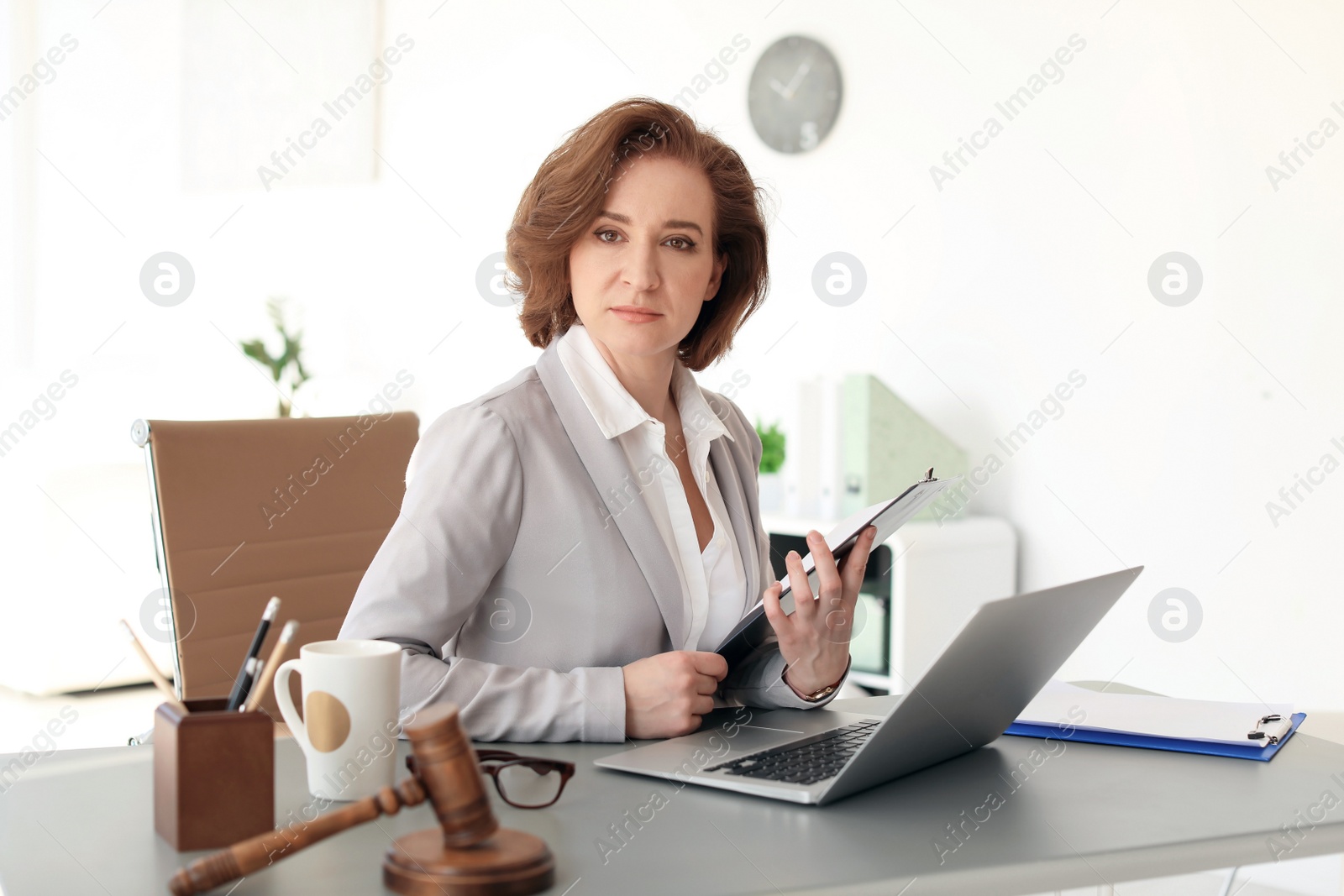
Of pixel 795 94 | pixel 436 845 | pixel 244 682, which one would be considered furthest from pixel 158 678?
pixel 795 94

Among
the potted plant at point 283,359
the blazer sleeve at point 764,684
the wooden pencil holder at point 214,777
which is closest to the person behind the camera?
the wooden pencil holder at point 214,777

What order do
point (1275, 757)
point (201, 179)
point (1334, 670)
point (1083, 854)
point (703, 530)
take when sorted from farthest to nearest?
point (201, 179)
point (1334, 670)
point (703, 530)
point (1275, 757)
point (1083, 854)

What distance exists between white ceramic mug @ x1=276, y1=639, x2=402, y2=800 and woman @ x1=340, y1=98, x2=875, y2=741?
25 centimetres

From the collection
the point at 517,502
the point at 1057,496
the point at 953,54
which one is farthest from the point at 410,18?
the point at 517,502

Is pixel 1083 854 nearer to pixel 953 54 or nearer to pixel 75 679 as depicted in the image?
pixel 953 54

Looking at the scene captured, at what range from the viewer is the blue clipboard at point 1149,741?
3.70 ft

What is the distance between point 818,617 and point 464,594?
0.39 metres

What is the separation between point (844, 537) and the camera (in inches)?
46.4

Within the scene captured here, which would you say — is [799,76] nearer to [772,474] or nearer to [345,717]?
[772,474]

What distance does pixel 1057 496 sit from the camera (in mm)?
2887

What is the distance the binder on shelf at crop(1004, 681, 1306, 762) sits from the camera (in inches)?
45.0

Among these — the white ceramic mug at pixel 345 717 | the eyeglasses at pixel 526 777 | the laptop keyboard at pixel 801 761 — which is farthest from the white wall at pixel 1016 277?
the white ceramic mug at pixel 345 717

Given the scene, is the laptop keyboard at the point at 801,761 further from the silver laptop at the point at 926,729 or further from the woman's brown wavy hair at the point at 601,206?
the woman's brown wavy hair at the point at 601,206

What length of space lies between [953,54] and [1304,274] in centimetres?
110
